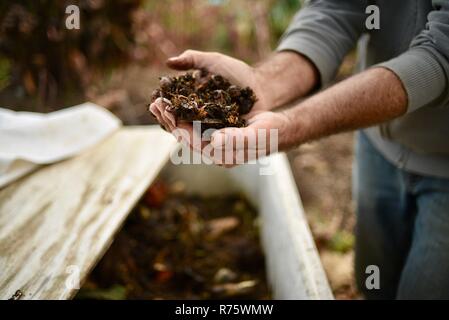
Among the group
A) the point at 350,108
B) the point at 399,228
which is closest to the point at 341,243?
the point at 399,228

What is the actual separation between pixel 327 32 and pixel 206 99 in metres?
0.69

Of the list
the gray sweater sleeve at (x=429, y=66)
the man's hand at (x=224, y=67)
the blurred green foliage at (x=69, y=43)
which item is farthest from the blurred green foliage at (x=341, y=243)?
the blurred green foliage at (x=69, y=43)

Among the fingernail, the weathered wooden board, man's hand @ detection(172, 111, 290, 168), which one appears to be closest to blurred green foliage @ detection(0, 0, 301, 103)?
the weathered wooden board

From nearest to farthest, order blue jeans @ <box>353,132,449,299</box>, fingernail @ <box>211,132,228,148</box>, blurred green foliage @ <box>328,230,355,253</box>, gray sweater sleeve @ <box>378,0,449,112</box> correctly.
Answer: fingernail @ <box>211,132,228,148</box> → gray sweater sleeve @ <box>378,0,449,112</box> → blue jeans @ <box>353,132,449,299</box> → blurred green foliage @ <box>328,230,355,253</box>

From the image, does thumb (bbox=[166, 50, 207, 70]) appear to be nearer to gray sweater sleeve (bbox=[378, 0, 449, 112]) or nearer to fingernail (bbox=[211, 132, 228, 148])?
fingernail (bbox=[211, 132, 228, 148])

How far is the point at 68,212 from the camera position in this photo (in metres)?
1.74

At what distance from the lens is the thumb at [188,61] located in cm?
145

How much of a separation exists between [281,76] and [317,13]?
0.35 m

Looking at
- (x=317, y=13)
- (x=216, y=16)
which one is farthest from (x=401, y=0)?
(x=216, y=16)

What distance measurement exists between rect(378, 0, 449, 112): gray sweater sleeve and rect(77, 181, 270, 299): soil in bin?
48.2 inches

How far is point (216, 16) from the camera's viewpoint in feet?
17.9

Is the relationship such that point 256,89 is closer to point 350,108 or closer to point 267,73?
point 267,73

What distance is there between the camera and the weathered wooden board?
138cm

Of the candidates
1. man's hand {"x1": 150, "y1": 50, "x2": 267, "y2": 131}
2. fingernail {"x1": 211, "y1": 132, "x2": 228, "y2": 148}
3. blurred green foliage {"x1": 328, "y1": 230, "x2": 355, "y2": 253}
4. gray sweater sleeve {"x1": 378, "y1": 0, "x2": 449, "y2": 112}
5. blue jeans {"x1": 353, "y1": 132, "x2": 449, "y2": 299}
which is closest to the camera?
fingernail {"x1": 211, "y1": 132, "x2": 228, "y2": 148}
